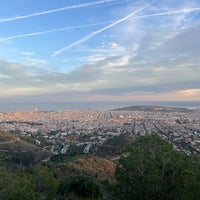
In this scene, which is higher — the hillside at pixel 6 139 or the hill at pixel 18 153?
the hillside at pixel 6 139

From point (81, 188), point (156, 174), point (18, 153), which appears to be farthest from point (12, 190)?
point (18, 153)

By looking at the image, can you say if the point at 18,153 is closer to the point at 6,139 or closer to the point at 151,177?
the point at 6,139

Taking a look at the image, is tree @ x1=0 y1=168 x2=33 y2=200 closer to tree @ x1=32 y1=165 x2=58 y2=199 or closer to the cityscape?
tree @ x1=32 y1=165 x2=58 y2=199

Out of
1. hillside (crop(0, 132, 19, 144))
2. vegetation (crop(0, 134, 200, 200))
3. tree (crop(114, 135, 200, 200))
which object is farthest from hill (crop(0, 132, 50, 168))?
tree (crop(114, 135, 200, 200))

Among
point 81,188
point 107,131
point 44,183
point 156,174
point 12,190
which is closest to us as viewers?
point 156,174

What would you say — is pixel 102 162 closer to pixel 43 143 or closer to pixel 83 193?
pixel 83 193

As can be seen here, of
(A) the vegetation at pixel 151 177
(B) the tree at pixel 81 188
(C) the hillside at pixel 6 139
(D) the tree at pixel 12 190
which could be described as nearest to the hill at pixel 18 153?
(C) the hillside at pixel 6 139

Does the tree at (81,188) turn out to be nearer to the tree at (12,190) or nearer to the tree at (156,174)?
the tree at (12,190)

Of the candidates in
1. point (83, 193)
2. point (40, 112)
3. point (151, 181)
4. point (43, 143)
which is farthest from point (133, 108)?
point (151, 181)
